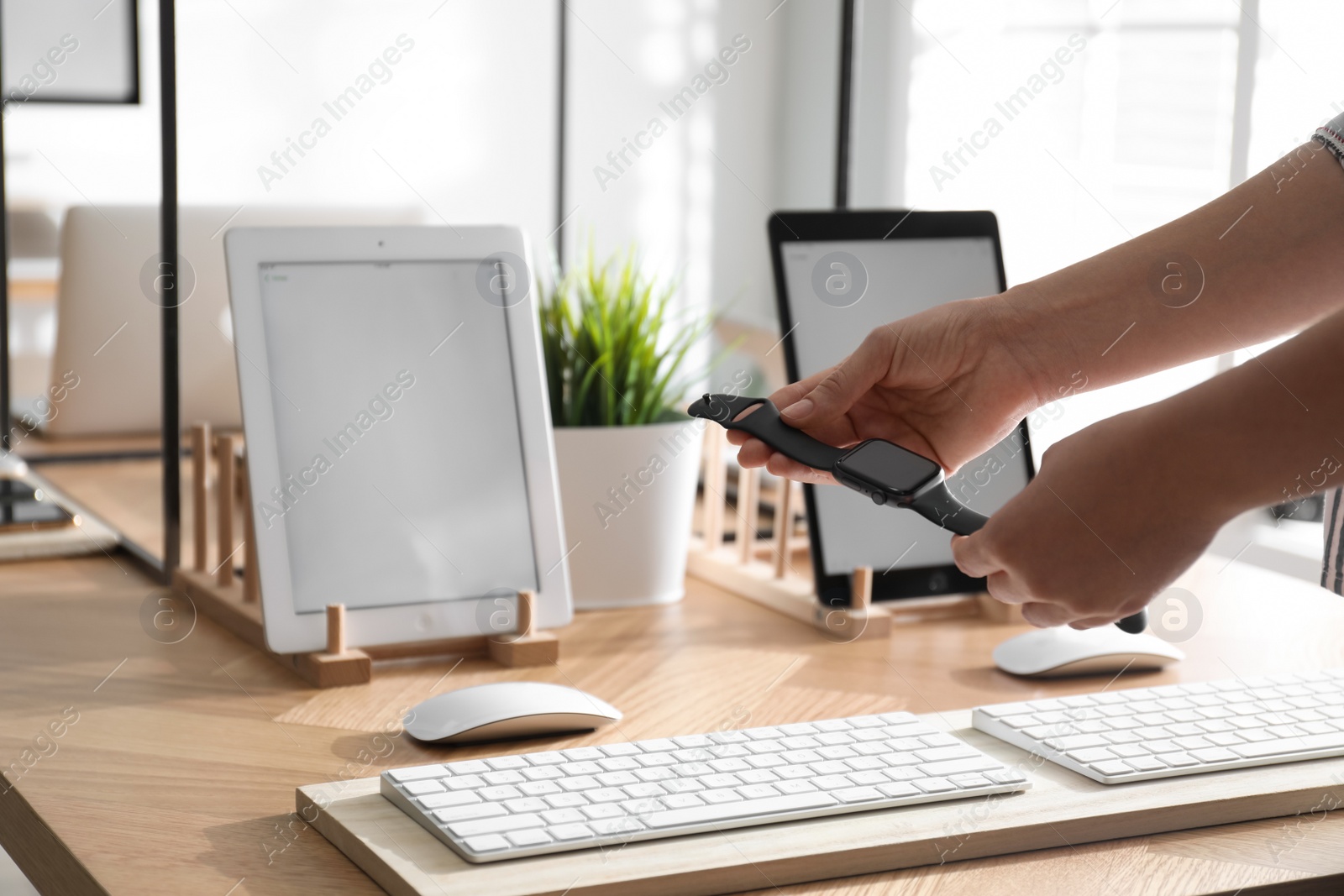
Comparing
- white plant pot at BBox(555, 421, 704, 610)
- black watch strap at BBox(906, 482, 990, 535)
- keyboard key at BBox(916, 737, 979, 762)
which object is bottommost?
keyboard key at BBox(916, 737, 979, 762)

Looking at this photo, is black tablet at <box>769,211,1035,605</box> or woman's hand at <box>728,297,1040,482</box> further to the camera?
black tablet at <box>769,211,1035,605</box>

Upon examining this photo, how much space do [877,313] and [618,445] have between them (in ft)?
0.82

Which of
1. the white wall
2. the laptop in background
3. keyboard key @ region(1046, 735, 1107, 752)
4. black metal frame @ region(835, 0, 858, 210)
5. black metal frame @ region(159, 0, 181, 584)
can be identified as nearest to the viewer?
keyboard key @ region(1046, 735, 1107, 752)

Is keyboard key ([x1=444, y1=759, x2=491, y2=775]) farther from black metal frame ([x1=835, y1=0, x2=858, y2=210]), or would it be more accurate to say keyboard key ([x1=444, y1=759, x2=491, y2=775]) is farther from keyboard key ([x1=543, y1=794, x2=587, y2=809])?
black metal frame ([x1=835, y1=0, x2=858, y2=210])

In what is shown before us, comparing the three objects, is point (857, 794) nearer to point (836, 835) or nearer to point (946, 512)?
point (836, 835)

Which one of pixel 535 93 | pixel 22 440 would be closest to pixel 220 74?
pixel 535 93

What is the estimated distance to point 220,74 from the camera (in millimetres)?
3242

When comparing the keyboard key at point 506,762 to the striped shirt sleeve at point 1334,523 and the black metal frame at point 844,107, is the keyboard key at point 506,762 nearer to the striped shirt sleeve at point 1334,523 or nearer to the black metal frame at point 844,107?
the striped shirt sleeve at point 1334,523

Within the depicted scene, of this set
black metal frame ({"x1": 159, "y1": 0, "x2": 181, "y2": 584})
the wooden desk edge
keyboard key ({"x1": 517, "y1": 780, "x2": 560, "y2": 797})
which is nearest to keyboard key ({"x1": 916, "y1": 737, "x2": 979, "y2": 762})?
keyboard key ({"x1": 517, "y1": 780, "x2": 560, "y2": 797})

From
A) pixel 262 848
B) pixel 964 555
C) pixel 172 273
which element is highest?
pixel 172 273

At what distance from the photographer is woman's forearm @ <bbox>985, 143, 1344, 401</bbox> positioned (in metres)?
0.77

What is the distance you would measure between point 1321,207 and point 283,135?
297cm

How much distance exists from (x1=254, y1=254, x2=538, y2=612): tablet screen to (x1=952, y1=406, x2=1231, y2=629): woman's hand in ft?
1.59

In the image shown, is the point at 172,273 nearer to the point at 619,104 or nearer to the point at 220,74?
the point at 220,74
